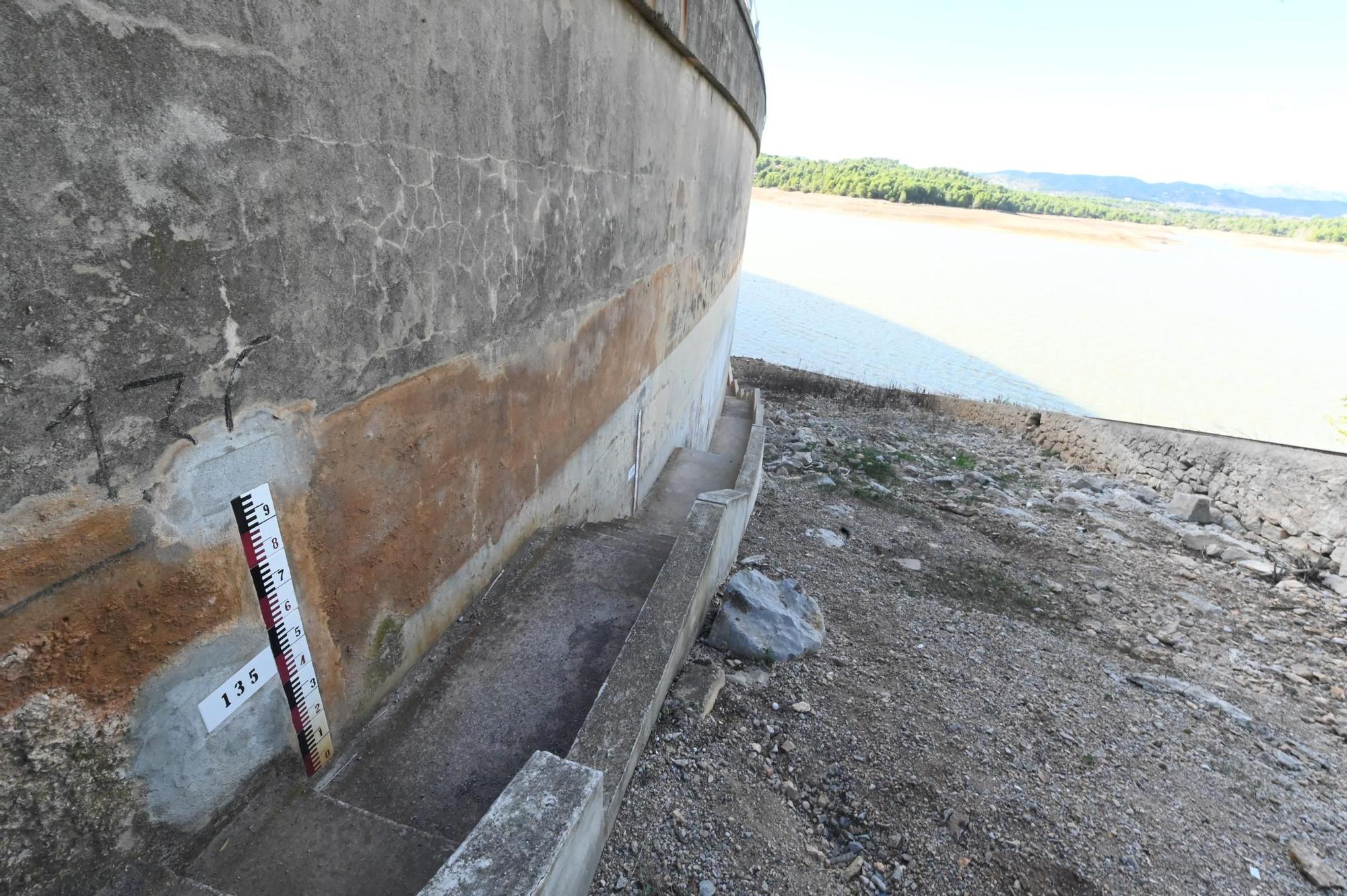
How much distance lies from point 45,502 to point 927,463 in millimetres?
11396

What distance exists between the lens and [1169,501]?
34.5 feet

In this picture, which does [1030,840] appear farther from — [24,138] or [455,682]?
[24,138]

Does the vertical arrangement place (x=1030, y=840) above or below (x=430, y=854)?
below

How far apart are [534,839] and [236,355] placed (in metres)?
1.45

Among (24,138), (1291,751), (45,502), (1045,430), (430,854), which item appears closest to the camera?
(24,138)

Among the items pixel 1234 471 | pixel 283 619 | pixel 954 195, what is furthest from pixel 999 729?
pixel 954 195

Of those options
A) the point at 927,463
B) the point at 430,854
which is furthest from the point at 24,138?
the point at 927,463

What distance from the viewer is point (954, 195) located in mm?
73312

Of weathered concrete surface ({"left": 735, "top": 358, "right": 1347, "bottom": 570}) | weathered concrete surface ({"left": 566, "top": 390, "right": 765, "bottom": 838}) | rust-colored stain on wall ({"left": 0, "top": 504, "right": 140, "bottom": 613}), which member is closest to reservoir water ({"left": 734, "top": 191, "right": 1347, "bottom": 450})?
weathered concrete surface ({"left": 735, "top": 358, "right": 1347, "bottom": 570})

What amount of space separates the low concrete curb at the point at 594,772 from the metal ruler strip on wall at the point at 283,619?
0.71 metres

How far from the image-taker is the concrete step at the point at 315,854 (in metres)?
1.67

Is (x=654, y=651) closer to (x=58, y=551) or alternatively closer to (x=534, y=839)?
(x=534, y=839)

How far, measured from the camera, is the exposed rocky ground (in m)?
2.77

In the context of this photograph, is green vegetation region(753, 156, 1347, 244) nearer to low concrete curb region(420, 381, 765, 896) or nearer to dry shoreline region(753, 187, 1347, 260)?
dry shoreline region(753, 187, 1347, 260)
